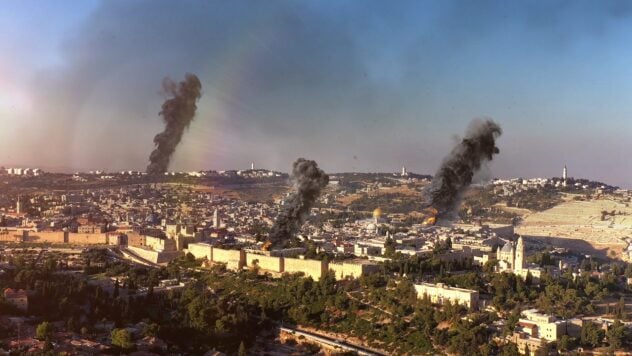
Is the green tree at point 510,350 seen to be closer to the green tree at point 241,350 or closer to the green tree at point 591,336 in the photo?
the green tree at point 591,336

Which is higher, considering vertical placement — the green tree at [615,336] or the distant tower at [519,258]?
the distant tower at [519,258]

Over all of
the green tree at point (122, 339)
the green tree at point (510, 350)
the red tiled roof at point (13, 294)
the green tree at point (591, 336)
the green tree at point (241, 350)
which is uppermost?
the red tiled roof at point (13, 294)

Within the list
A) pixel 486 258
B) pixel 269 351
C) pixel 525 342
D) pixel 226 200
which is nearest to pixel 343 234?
pixel 486 258

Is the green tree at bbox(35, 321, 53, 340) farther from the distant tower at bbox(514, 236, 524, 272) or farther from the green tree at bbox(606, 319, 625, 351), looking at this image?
the distant tower at bbox(514, 236, 524, 272)

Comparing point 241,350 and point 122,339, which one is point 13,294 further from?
point 241,350

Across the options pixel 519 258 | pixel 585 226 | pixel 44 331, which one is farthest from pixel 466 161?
pixel 585 226

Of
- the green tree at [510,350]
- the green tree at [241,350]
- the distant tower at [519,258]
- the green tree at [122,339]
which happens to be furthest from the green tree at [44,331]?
the distant tower at [519,258]
